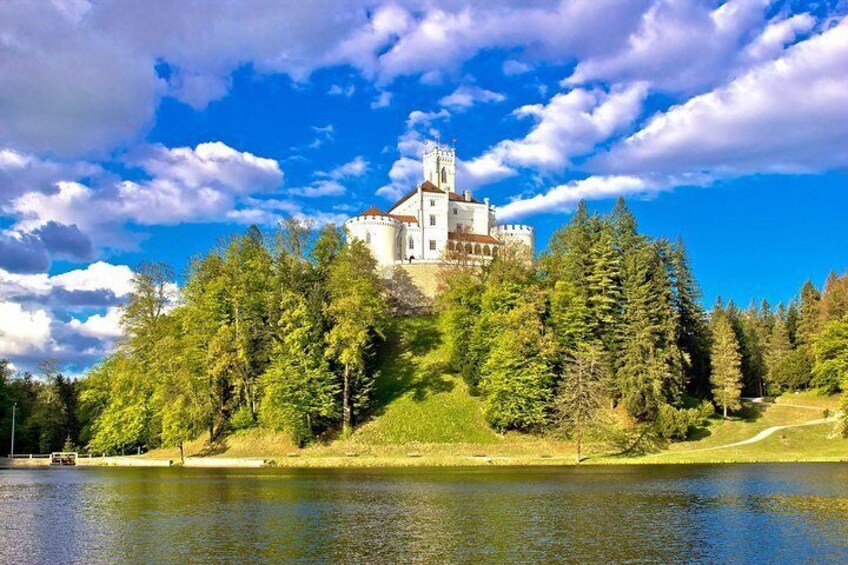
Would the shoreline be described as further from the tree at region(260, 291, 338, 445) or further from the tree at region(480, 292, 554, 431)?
the tree at region(480, 292, 554, 431)

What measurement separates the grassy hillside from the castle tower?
157 feet

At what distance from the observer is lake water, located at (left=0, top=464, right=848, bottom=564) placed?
22250mm

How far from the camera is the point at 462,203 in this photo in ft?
356

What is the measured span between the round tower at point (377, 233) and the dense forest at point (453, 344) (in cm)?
1845

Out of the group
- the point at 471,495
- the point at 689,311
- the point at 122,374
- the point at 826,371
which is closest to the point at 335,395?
the point at 122,374

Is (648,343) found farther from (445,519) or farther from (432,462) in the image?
(445,519)

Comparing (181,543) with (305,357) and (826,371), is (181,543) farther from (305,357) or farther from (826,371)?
(826,371)

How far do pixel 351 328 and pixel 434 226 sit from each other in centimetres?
4390

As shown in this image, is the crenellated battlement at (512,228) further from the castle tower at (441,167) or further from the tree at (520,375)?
the tree at (520,375)

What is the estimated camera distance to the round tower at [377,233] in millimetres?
96250

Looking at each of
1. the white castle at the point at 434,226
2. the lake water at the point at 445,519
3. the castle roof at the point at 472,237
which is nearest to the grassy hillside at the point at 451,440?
the lake water at the point at 445,519

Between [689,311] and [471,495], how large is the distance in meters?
44.1

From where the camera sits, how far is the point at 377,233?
9669cm

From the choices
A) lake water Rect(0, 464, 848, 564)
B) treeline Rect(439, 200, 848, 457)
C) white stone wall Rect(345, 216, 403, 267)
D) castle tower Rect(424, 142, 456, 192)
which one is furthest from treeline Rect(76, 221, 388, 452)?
castle tower Rect(424, 142, 456, 192)
